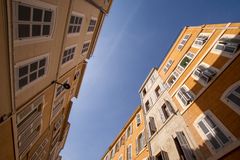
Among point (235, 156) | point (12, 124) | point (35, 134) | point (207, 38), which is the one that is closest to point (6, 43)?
point (12, 124)

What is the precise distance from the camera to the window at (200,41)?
13.4 meters

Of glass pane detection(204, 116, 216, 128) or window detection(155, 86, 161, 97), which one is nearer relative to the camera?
glass pane detection(204, 116, 216, 128)

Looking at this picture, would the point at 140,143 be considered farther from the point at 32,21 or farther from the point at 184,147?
the point at 32,21

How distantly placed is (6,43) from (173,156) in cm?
1178

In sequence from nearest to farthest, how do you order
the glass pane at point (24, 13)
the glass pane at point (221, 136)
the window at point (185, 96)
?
the glass pane at point (24, 13) → the glass pane at point (221, 136) → the window at point (185, 96)

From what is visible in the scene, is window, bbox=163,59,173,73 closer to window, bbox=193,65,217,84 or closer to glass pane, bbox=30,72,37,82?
window, bbox=193,65,217,84

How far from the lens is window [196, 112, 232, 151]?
7.52 meters

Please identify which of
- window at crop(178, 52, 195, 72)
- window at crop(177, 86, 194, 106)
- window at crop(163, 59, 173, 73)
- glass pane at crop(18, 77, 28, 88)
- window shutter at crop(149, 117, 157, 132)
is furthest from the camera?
window at crop(163, 59, 173, 73)

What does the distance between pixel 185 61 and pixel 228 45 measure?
5166mm

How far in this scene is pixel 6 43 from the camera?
548cm

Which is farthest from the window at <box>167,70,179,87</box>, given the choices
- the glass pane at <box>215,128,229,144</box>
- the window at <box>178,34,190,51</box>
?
the glass pane at <box>215,128,229,144</box>

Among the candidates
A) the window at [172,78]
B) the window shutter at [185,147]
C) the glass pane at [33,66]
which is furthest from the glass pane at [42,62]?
the window at [172,78]

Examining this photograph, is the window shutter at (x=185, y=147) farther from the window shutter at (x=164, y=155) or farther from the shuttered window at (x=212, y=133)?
the window shutter at (x=164, y=155)

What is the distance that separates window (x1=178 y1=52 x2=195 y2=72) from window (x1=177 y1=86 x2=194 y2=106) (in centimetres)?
287
